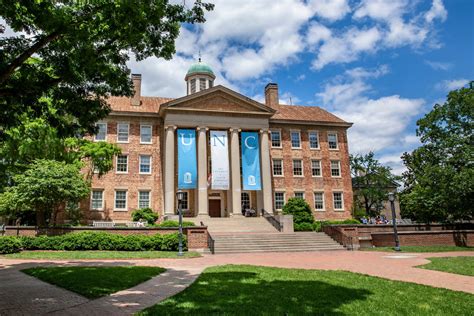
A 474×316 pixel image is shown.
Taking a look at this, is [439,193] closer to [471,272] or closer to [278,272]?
[471,272]

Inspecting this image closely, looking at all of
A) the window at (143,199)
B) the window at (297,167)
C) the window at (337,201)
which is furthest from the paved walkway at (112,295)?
the window at (337,201)

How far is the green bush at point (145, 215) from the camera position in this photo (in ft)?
96.6

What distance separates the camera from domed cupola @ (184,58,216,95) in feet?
133

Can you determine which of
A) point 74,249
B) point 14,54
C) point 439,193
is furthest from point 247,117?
point 14,54

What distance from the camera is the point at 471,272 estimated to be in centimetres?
1176

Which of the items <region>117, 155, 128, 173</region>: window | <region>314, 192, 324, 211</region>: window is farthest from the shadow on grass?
<region>314, 192, 324, 211</region>: window

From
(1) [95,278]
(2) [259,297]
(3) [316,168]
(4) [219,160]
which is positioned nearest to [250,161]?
(4) [219,160]

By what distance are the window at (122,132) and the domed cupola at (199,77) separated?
9.76 metres

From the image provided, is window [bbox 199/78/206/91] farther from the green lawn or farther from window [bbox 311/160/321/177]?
the green lawn

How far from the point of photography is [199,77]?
40.8 metres

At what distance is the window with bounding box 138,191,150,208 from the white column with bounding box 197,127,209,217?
5.17 metres

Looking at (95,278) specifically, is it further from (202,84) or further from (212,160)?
(202,84)

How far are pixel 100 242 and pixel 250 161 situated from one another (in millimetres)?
16253

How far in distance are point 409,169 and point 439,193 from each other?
23273 mm
